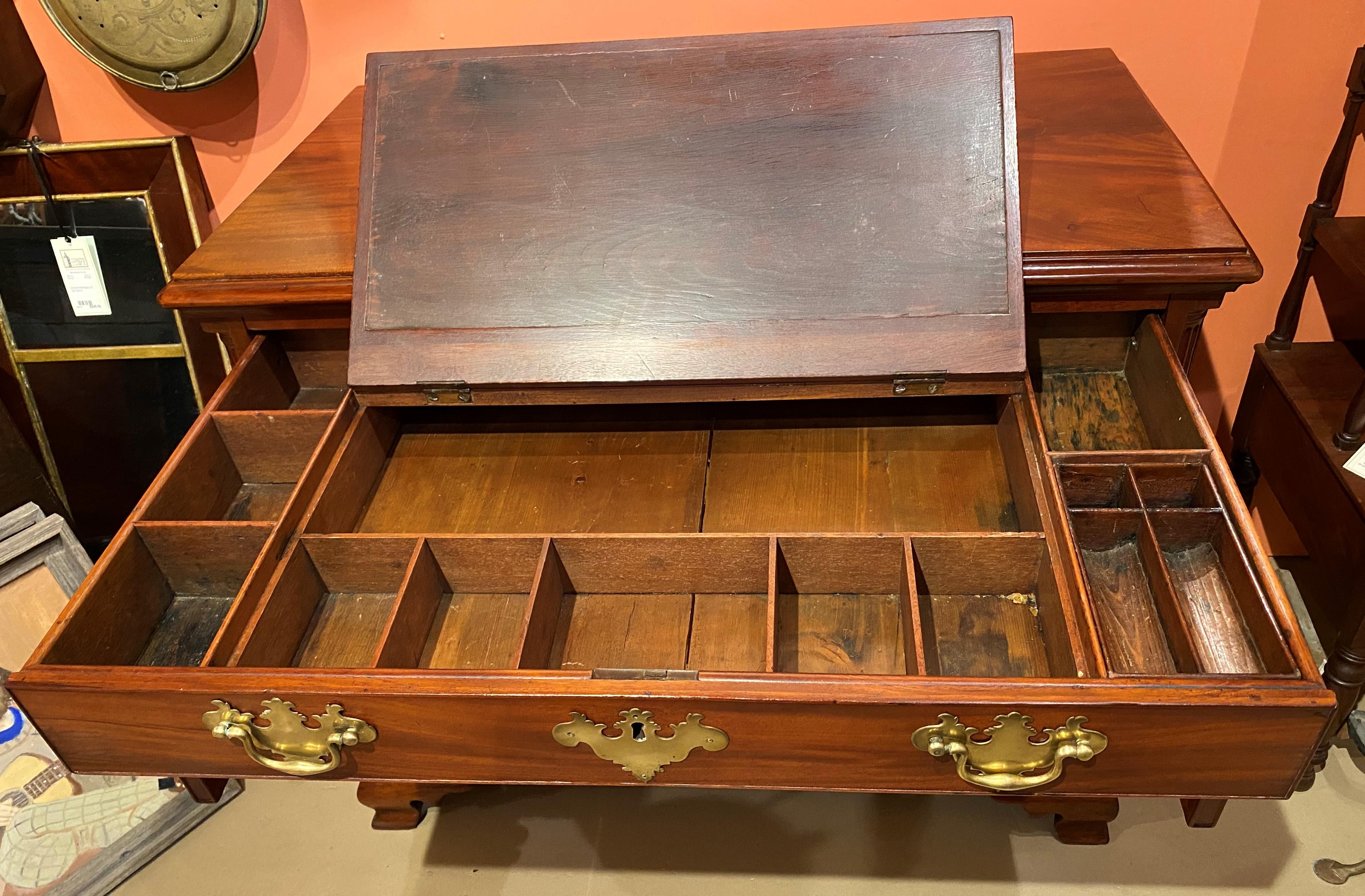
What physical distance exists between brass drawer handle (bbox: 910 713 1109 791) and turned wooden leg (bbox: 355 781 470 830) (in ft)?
3.38

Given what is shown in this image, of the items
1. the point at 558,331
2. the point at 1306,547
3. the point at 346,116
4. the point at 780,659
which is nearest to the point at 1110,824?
the point at 1306,547

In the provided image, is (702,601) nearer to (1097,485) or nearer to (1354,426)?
(1097,485)

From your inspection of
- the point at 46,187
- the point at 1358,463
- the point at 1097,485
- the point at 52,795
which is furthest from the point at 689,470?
the point at 46,187

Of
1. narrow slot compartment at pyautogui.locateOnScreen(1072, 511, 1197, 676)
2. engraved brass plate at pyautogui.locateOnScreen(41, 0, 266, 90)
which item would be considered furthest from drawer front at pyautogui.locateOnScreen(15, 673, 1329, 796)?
engraved brass plate at pyautogui.locateOnScreen(41, 0, 266, 90)

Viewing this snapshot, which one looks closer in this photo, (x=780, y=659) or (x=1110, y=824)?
(x=780, y=659)

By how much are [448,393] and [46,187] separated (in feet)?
4.31

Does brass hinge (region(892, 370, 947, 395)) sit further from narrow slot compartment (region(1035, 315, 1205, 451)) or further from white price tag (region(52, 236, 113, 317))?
white price tag (region(52, 236, 113, 317))

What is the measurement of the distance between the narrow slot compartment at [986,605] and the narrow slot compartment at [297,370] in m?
0.96

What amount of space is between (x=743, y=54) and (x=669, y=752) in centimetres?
90

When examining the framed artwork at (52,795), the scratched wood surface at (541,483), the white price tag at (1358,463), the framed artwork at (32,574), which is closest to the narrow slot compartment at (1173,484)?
the white price tag at (1358,463)

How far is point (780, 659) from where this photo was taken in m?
1.19

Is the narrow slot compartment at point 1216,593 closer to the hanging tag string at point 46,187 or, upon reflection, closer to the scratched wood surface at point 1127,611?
the scratched wood surface at point 1127,611

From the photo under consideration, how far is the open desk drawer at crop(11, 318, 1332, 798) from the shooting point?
37.6 inches

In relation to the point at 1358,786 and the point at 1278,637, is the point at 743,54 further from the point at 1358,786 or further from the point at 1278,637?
the point at 1358,786
